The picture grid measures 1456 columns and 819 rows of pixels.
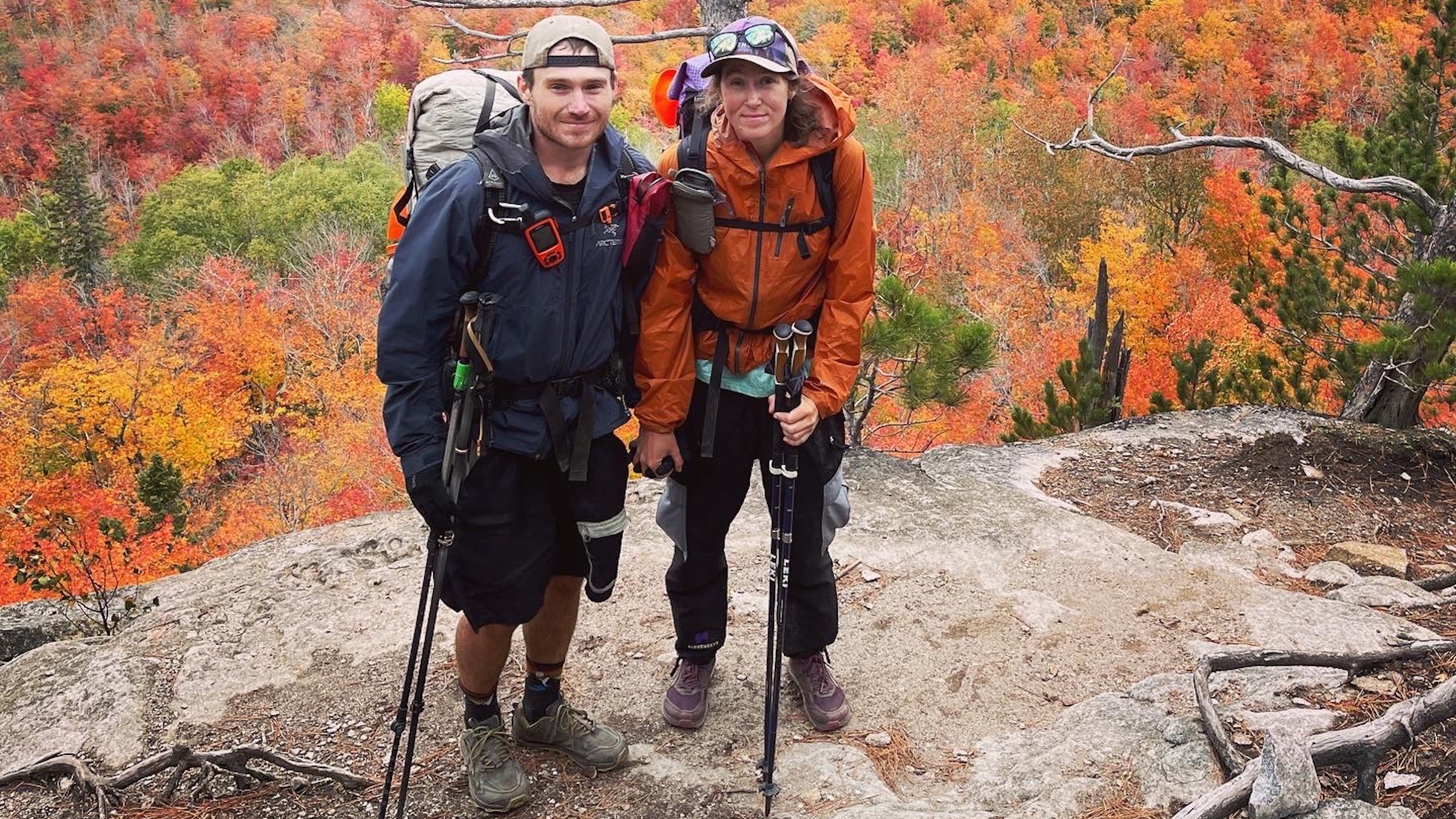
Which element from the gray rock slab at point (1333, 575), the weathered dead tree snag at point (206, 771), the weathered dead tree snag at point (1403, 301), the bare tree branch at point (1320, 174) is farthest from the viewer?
the bare tree branch at point (1320, 174)

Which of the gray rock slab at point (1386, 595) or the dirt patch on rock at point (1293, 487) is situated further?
the dirt patch on rock at point (1293, 487)

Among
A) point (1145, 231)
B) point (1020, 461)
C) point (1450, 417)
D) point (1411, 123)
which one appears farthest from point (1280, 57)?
point (1020, 461)

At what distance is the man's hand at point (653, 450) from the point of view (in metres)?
2.85

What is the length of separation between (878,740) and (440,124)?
2352mm

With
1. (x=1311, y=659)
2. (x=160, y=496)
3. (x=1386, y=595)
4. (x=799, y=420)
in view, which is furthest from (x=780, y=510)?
(x=160, y=496)

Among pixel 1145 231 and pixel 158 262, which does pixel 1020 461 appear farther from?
pixel 158 262

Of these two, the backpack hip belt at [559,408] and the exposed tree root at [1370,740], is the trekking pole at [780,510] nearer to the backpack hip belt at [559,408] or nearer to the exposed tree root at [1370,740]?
the backpack hip belt at [559,408]

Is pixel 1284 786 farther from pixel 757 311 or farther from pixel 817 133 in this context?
pixel 817 133

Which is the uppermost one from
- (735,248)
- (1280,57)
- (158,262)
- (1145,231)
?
(1280,57)

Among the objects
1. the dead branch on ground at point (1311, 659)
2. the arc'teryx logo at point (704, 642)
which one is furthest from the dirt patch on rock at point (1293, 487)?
the arc'teryx logo at point (704, 642)

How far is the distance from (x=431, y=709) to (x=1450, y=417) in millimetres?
14488

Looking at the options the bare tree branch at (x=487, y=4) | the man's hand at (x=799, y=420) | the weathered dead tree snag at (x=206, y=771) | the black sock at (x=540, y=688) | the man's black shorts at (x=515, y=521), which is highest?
the bare tree branch at (x=487, y=4)

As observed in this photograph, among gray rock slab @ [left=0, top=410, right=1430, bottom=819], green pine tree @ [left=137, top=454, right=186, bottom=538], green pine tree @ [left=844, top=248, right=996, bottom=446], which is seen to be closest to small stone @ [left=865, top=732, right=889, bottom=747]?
gray rock slab @ [left=0, top=410, right=1430, bottom=819]

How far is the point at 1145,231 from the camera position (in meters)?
25.0
